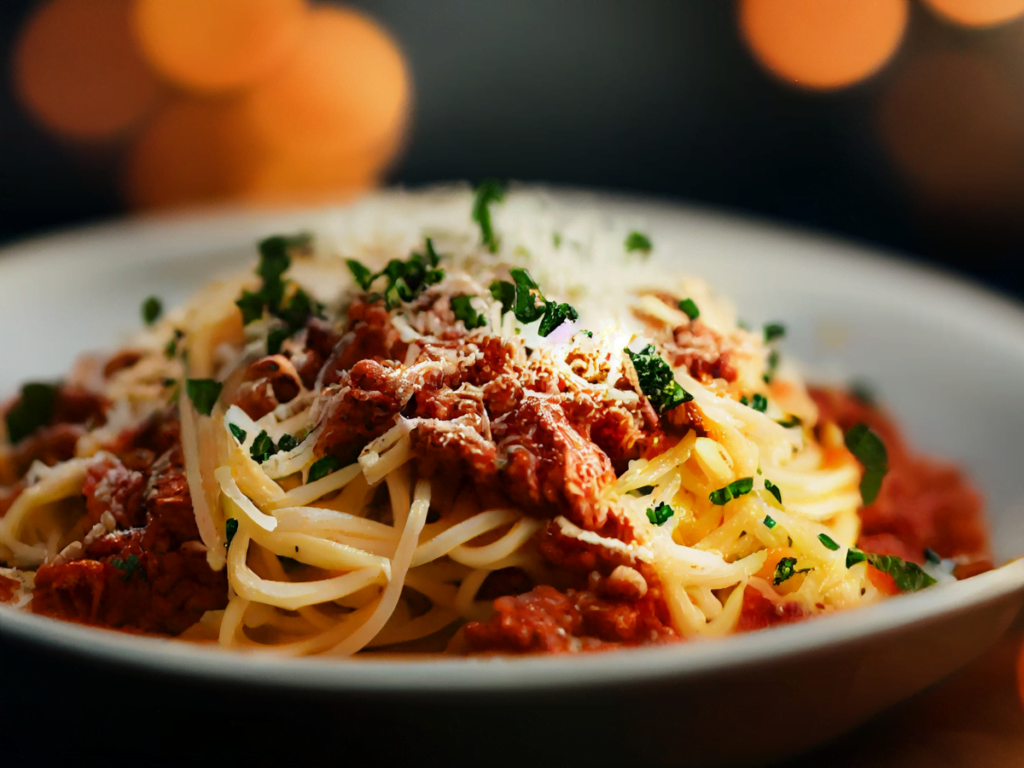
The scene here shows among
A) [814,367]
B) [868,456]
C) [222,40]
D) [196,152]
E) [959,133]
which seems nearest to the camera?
[868,456]

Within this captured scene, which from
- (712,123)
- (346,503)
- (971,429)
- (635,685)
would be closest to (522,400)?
(346,503)

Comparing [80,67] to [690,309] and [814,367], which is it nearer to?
[814,367]

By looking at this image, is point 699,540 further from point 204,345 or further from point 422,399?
point 204,345

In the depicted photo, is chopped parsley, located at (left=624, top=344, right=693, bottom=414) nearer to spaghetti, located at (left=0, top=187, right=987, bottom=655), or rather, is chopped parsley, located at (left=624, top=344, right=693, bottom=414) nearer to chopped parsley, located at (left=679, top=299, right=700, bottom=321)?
spaghetti, located at (left=0, top=187, right=987, bottom=655)

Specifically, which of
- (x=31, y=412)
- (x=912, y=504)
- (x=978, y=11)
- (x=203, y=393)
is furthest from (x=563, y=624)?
(x=978, y=11)

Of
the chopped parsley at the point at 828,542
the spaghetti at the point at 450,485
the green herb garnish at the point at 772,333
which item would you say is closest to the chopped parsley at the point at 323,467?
the spaghetti at the point at 450,485

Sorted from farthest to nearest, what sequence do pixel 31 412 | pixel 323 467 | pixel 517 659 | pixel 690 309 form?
pixel 31 412
pixel 690 309
pixel 323 467
pixel 517 659

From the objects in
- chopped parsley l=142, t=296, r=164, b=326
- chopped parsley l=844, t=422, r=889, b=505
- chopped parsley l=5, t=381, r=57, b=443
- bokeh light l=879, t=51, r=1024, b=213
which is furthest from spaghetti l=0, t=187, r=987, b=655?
bokeh light l=879, t=51, r=1024, b=213
